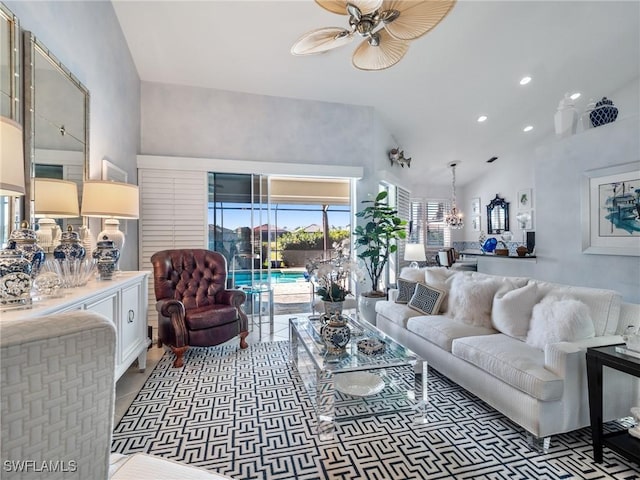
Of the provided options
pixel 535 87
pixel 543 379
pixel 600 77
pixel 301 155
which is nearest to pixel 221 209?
pixel 301 155

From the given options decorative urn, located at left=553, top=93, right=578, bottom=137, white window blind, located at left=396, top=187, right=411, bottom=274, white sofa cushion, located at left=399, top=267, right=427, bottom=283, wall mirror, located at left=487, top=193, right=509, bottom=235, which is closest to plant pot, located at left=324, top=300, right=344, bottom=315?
white sofa cushion, located at left=399, top=267, right=427, bottom=283

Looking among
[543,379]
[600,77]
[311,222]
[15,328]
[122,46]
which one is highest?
[600,77]

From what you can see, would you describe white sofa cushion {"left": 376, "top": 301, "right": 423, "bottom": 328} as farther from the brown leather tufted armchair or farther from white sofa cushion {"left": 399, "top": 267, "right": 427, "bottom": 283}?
the brown leather tufted armchair

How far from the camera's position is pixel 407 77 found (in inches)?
175

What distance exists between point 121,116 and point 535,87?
5.99 m

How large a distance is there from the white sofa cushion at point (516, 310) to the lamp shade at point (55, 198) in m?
3.44

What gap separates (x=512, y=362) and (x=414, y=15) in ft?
7.54

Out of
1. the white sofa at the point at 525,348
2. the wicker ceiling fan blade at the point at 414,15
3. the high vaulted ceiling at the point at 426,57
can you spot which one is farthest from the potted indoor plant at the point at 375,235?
the wicker ceiling fan blade at the point at 414,15

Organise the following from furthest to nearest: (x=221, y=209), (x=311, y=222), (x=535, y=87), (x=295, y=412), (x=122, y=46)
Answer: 1. (x=311, y=222)
2. (x=535, y=87)
3. (x=221, y=209)
4. (x=122, y=46)
5. (x=295, y=412)

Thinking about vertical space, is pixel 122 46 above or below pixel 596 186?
above

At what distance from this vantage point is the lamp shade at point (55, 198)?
2.08 m

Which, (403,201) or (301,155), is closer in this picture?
(301,155)

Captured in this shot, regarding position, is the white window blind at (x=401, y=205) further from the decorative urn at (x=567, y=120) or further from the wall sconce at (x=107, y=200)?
the wall sconce at (x=107, y=200)

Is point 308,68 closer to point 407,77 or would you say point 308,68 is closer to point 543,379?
point 407,77
